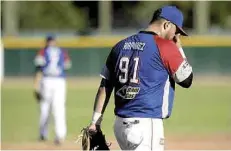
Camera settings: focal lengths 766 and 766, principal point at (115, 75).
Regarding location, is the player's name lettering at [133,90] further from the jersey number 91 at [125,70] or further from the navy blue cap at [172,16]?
the navy blue cap at [172,16]

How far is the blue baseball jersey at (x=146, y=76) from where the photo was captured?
5706 mm

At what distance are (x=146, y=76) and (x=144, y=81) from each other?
4cm

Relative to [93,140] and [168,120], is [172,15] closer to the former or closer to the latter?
[93,140]

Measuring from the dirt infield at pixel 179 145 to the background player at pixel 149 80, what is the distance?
543cm

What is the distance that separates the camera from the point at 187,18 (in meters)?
50.9

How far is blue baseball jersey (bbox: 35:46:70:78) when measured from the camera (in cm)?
1277

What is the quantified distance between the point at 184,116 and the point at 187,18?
109 ft

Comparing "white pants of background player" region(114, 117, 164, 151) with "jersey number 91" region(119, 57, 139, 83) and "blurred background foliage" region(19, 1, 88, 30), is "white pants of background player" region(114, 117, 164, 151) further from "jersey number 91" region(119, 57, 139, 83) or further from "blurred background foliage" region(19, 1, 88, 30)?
"blurred background foliage" region(19, 1, 88, 30)

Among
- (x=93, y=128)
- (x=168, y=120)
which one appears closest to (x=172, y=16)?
(x=93, y=128)

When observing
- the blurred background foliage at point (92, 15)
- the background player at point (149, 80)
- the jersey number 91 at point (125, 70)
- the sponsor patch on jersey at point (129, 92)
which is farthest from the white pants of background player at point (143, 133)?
the blurred background foliage at point (92, 15)

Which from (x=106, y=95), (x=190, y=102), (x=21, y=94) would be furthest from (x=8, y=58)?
(x=106, y=95)

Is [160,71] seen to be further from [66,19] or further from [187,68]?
[66,19]

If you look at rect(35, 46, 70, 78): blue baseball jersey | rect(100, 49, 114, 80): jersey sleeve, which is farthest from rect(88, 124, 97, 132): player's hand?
rect(35, 46, 70, 78): blue baseball jersey

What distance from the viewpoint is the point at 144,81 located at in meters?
5.75
